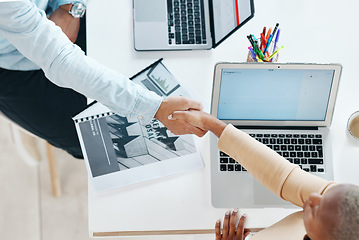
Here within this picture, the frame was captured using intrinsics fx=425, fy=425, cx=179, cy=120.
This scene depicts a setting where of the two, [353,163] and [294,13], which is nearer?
[353,163]

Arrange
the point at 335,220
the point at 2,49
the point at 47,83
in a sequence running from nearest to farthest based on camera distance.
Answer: the point at 335,220, the point at 2,49, the point at 47,83

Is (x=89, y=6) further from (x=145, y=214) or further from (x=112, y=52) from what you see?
(x=145, y=214)

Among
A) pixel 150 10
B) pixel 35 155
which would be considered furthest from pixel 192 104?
pixel 35 155

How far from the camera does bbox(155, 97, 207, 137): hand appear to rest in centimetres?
113

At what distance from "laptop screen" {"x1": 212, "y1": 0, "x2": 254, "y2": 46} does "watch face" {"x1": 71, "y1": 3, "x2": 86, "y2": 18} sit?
38 centimetres

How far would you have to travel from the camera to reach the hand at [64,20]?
1.28 meters

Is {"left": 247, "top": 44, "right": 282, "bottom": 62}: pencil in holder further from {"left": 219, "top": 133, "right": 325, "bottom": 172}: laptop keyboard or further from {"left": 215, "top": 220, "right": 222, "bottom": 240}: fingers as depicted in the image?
{"left": 215, "top": 220, "right": 222, "bottom": 240}: fingers

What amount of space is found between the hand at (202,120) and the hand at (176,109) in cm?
2

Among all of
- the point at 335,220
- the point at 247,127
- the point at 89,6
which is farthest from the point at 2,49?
the point at 335,220

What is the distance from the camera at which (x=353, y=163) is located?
3.82 ft

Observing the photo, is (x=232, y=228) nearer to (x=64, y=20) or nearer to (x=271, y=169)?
(x=271, y=169)

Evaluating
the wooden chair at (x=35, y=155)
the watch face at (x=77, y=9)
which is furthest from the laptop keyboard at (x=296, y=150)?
the wooden chair at (x=35, y=155)

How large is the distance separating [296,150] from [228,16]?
41 cm

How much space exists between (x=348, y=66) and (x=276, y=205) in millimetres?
472
